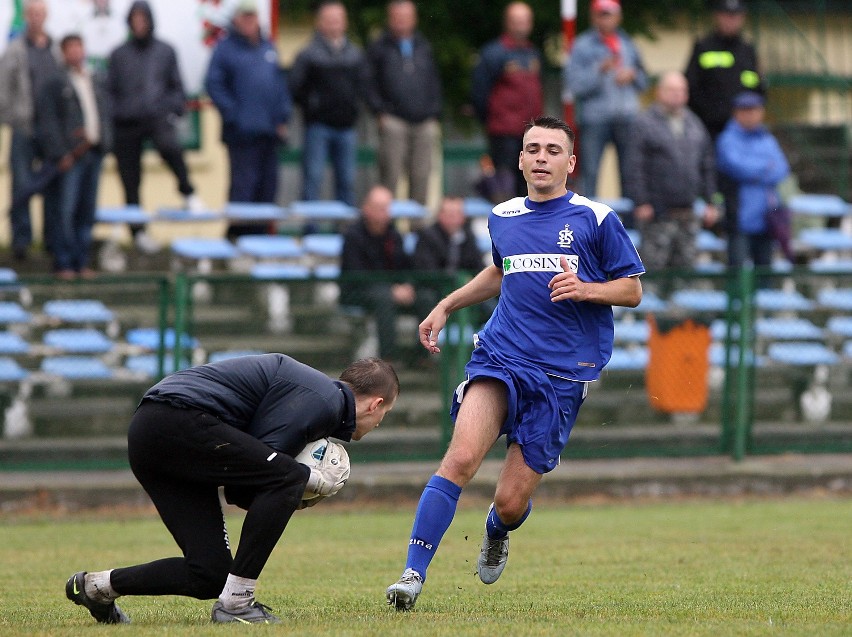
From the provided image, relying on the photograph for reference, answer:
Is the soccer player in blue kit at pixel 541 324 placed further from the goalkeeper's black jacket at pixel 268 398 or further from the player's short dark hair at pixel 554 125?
the goalkeeper's black jacket at pixel 268 398

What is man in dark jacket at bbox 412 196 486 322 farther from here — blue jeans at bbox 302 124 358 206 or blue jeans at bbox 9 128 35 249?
blue jeans at bbox 9 128 35 249

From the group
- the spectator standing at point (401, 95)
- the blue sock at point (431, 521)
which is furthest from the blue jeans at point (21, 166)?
the blue sock at point (431, 521)

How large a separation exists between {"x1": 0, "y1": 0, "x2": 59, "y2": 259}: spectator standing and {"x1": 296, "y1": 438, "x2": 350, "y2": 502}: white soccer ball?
30.5ft

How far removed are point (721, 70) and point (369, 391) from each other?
1170cm

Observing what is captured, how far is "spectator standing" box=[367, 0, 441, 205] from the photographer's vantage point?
55.9ft

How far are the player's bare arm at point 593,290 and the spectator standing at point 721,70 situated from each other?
10492 millimetres

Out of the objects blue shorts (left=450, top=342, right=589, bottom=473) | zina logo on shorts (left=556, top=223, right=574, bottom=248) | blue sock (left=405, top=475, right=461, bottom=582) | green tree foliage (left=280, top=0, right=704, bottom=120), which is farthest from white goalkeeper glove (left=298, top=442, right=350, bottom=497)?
green tree foliage (left=280, top=0, right=704, bottom=120)

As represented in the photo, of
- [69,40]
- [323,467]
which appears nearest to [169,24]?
[69,40]

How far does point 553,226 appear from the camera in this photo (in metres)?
7.67

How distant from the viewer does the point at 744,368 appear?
14719 mm

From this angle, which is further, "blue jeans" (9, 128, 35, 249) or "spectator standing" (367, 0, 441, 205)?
"spectator standing" (367, 0, 441, 205)

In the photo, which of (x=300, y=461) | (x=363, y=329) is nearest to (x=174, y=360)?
(x=363, y=329)

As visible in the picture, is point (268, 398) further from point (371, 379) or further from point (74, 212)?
point (74, 212)

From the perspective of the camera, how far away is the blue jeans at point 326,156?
16906 millimetres
